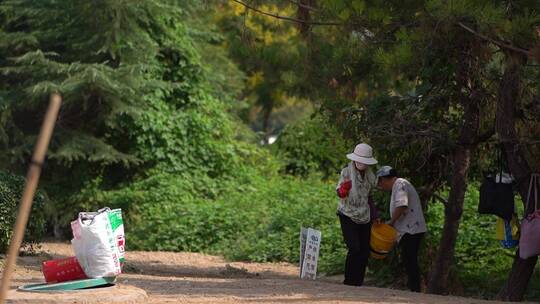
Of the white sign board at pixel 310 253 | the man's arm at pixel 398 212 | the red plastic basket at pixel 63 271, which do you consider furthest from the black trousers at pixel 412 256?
the red plastic basket at pixel 63 271

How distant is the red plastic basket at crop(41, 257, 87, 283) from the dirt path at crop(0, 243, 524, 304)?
717 millimetres

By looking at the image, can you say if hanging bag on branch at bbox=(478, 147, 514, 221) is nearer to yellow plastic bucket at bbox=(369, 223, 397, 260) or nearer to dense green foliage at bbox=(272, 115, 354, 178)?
yellow plastic bucket at bbox=(369, 223, 397, 260)

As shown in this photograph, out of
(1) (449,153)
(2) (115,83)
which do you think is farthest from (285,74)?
(2) (115,83)

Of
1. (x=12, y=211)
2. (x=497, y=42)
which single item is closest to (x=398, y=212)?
(x=497, y=42)

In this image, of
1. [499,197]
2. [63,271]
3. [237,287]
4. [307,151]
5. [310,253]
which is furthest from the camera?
[307,151]

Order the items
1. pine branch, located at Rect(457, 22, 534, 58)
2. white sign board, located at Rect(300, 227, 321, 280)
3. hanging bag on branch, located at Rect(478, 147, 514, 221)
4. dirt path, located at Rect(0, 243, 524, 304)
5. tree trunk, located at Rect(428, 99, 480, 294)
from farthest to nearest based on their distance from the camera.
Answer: white sign board, located at Rect(300, 227, 321, 280) → tree trunk, located at Rect(428, 99, 480, 294) → hanging bag on branch, located at Rect(478, 147, 514, 221) → pine branch, located at Rect(457, 22, 534, 58) → dirt path, located at Rect(0, 243, 524, 304)

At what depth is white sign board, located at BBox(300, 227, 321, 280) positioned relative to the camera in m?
12.4

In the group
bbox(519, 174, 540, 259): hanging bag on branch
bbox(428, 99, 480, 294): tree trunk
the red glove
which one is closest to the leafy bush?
the red glove

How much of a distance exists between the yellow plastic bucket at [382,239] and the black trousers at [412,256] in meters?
0.14

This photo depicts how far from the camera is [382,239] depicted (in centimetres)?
1168

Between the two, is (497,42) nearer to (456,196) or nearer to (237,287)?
(456,196)

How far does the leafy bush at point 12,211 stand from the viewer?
13117 mm

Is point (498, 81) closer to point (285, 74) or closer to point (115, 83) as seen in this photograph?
point (285, 74)

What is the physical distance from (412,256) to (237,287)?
2.15m
